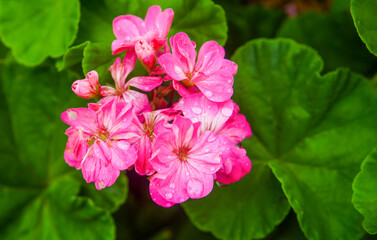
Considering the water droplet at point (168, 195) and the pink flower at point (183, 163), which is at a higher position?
the pink flower at point (183, 163)

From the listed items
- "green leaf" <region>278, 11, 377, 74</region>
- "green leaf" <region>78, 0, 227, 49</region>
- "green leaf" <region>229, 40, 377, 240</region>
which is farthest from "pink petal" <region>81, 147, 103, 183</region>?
"green leaf" <region>278, 11, 377, 74</region>

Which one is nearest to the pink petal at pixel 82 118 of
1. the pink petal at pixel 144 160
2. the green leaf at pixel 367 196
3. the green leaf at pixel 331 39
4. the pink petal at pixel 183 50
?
the pink petal at pixel 144 160

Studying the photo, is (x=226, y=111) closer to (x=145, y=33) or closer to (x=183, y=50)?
(x=183, y=50)

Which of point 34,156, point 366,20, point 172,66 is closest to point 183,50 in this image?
point 172,66

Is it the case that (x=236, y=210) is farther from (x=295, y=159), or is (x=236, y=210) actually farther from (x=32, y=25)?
(x=32, y=25)

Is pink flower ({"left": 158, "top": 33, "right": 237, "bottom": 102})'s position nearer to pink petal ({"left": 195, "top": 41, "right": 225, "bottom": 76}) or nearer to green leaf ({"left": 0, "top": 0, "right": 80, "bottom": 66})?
pink petal ({"left": 195, "top": 41, "right": 225, "bottom": 76})

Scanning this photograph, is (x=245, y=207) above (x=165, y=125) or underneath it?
underneath

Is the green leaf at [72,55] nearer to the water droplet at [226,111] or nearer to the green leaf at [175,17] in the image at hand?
the green leaf at [175,17]
